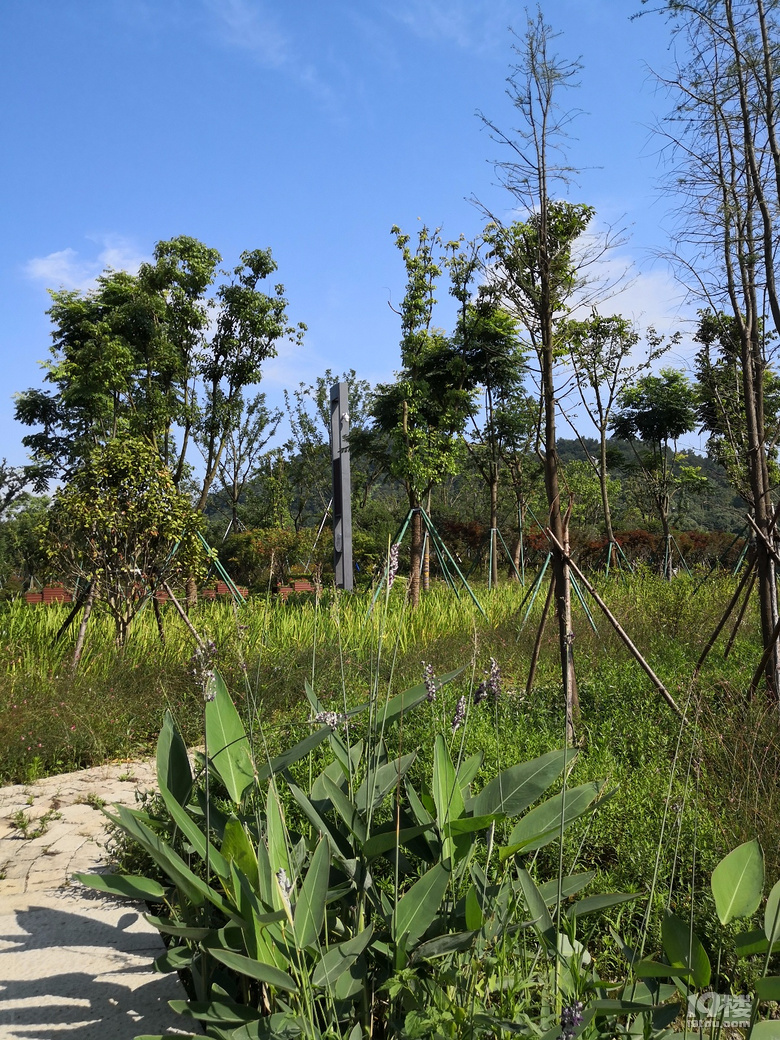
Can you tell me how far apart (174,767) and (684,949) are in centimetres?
116

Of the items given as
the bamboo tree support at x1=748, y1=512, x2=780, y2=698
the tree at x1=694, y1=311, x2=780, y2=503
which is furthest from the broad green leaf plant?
the tree at x1=694, y1=311, x2=780, y2=503

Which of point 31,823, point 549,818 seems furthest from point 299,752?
point 31,823

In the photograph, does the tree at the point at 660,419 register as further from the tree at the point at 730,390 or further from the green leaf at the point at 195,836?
the green leaf at the point at 195,836

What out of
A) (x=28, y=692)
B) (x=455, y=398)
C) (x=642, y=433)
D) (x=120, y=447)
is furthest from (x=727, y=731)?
(x=642, y=433)

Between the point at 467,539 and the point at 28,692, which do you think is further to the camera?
the point at 467,539

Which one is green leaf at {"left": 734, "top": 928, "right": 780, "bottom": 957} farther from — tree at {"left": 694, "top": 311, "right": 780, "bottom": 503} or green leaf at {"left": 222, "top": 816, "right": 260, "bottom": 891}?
tree at {"left": 694, "top": 311, "right": 780, "bottom": 503}

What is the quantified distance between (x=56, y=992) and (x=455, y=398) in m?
10.3

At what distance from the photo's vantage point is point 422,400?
11.3 m

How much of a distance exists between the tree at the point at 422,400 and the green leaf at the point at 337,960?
9.37 metres

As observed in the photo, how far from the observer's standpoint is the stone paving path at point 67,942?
5.73 feet

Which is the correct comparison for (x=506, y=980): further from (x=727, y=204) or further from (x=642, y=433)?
(x=642, y=433)

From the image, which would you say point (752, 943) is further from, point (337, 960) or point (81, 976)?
point (81, 976)

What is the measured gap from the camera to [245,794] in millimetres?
1813

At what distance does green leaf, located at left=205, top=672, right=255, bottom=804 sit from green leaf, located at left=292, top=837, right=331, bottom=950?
37cm
